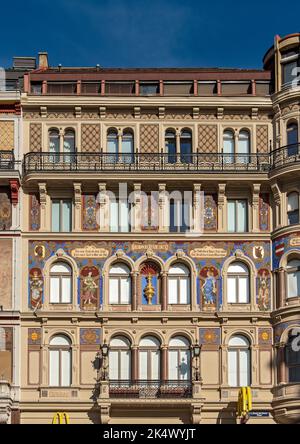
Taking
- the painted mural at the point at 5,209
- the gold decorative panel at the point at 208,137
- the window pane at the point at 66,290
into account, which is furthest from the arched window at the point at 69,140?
the window pane at the point at 66,290

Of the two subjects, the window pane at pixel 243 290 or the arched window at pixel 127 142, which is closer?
the window pane at pixel 243 290

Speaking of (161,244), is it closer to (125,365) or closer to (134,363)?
(134,363)

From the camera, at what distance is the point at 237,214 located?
167ft

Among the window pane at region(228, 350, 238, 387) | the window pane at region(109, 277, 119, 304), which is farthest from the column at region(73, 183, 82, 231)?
the window pane at region(228, 350, 238, 387)

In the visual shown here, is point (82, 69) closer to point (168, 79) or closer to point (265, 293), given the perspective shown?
point (168, 79)

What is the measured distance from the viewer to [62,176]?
165ft

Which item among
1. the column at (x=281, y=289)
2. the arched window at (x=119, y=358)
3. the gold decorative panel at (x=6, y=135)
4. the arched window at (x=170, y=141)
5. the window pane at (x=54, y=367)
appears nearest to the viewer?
the window pane at (x=54, y=367)

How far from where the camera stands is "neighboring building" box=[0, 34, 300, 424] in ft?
160

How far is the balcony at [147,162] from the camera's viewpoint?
5075cm

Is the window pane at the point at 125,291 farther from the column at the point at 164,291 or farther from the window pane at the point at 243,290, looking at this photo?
the window pane at the point at 243,290

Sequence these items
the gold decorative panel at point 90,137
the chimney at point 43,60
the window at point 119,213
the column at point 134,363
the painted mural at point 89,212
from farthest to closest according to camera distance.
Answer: the chimney at point 43,60, the gold decorative panel at point 90,137, the window at point 119,213, the painted mural at point 89,212, the column at point 134,363

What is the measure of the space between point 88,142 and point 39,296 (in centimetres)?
767

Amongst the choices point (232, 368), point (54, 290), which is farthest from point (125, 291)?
point (232, 368)
